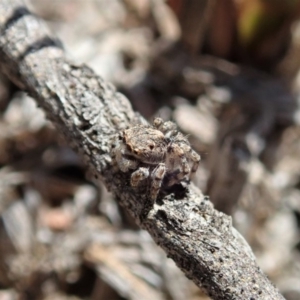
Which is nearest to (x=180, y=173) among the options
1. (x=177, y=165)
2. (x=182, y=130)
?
(x=177, y=165)

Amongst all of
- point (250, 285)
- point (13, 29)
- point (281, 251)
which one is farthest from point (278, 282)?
point (13, 29)

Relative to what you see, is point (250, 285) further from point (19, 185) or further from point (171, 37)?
point (171, 37)

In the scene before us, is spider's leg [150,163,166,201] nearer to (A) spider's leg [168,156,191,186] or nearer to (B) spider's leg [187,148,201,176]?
(A) spider's leg [168,156,191,186]

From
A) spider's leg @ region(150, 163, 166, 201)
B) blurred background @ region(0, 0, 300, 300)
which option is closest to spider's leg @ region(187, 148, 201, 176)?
spider's leg @ region(150, 163, 166, 201)

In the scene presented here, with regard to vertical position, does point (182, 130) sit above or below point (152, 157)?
above

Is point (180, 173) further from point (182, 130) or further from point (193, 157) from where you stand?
point (182, 130)

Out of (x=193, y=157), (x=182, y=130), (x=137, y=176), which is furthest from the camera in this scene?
(x=182, y=130)

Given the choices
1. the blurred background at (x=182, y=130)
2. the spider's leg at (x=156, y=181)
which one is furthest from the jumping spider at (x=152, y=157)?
the blurred background at (x=182, y=130)
